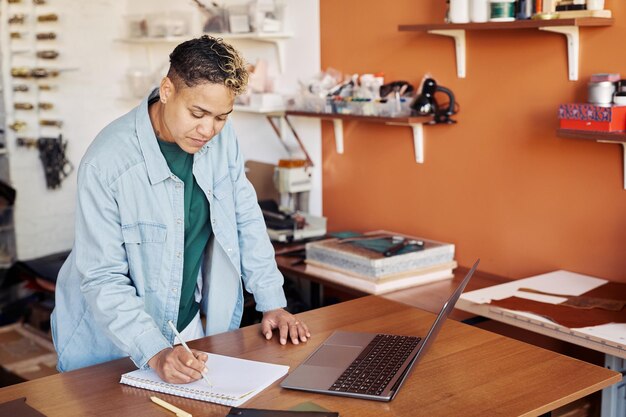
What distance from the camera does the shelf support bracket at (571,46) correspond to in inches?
116

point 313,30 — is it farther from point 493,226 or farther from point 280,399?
point 280,399

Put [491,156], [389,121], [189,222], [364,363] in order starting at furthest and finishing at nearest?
[389,121] < [491,156] < [189,222] < [364,363]

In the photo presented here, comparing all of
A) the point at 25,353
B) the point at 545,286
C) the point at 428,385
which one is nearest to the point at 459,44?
the point at 545,286

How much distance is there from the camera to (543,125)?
10.4ft

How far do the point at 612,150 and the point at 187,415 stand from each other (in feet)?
6.32

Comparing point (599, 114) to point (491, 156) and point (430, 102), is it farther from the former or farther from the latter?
point (430, 102)

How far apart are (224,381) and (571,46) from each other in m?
1.85

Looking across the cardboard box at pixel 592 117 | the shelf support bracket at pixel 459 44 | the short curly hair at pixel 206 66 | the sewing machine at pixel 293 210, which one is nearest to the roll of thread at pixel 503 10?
the shelf support bracket at pixel 459 44

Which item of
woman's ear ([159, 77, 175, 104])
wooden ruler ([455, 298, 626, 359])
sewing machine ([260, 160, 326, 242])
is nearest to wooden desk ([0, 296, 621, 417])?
wooden ruler ([455, 298, 626, 359])

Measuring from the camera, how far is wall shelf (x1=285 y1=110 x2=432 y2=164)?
346 cm

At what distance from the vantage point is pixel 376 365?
77.8 inches

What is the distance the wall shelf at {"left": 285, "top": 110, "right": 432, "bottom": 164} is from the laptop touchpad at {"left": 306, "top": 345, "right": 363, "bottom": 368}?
5.05 ft

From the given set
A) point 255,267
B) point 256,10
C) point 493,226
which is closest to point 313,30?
point 256,10

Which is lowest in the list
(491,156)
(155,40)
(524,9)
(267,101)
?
(491,156)
